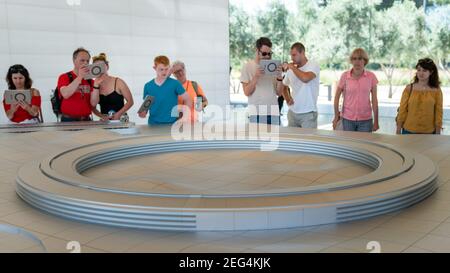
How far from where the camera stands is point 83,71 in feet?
18.9

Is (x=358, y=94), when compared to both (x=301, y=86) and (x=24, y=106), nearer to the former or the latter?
(x=301, y=86)

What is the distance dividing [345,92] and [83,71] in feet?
11.7

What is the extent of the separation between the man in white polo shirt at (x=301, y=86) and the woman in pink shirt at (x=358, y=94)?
39cm

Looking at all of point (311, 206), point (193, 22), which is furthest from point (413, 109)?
point (193, 22)

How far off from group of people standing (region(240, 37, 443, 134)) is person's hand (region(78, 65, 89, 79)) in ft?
7.07

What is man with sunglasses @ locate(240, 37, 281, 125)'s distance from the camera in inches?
251

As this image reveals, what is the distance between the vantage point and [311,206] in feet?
9.52

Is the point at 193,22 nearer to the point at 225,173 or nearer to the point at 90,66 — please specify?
the point at 90,66

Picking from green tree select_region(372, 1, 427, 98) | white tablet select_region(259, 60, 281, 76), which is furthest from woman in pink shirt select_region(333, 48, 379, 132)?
green tree select_region(372, 1, 427, 98)

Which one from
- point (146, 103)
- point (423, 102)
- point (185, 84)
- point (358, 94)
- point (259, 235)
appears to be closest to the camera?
point (259, 235)

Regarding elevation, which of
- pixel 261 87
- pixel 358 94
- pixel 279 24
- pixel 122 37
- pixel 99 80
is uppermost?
pixel 279 24

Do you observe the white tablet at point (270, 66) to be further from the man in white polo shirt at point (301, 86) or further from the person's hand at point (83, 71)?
the person's hand at point (83, 71)

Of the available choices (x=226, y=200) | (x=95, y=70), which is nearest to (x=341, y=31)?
(x=95, y=70)

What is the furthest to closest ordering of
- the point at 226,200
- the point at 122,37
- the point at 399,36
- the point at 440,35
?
the point at 399,36 → the point at 440,35 → the point at 122,37 → the point at 226,200
